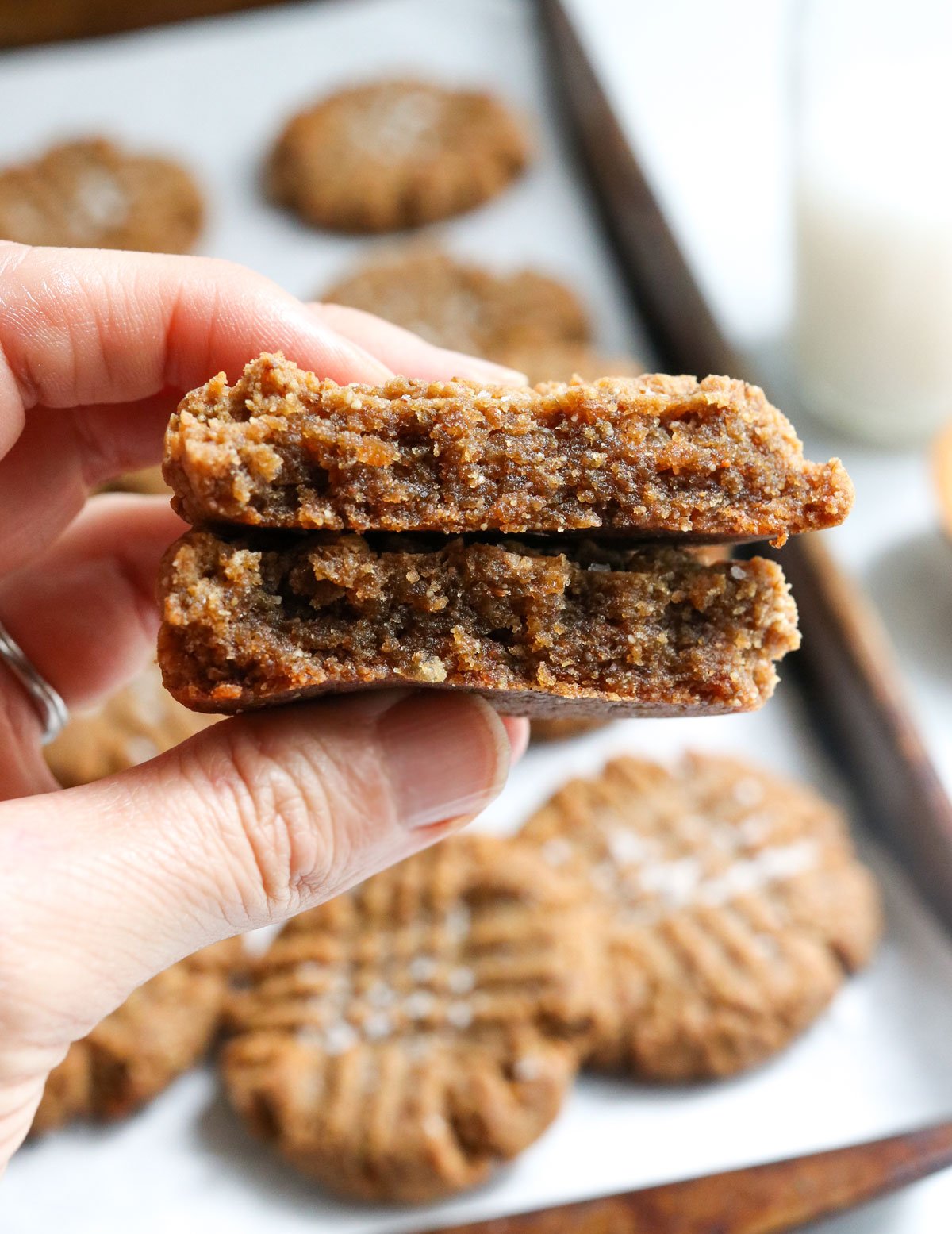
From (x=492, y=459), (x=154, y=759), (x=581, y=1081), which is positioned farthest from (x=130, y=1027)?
(x=492, y=459)

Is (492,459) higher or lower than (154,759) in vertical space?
higher

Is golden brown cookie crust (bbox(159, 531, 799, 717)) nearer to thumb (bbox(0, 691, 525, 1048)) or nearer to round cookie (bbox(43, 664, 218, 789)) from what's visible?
thumb (bbox(0, 691, 525, 1048))

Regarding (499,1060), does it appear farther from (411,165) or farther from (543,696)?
(411,165)

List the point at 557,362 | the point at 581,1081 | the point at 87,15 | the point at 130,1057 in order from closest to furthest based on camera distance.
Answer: the point at 130,1057, the point at 581,1081, the point at 557,362, the point at 87,15

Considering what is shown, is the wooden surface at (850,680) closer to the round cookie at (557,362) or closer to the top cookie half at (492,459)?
the round cookie at (557,362)

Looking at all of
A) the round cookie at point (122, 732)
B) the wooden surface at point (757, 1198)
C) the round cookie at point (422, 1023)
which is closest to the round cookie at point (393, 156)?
the round cookie at point (122, 732)

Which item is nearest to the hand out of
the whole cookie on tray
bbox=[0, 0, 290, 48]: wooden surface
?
the whole cookie on tray

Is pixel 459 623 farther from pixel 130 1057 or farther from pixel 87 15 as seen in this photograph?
pixel 87 15
